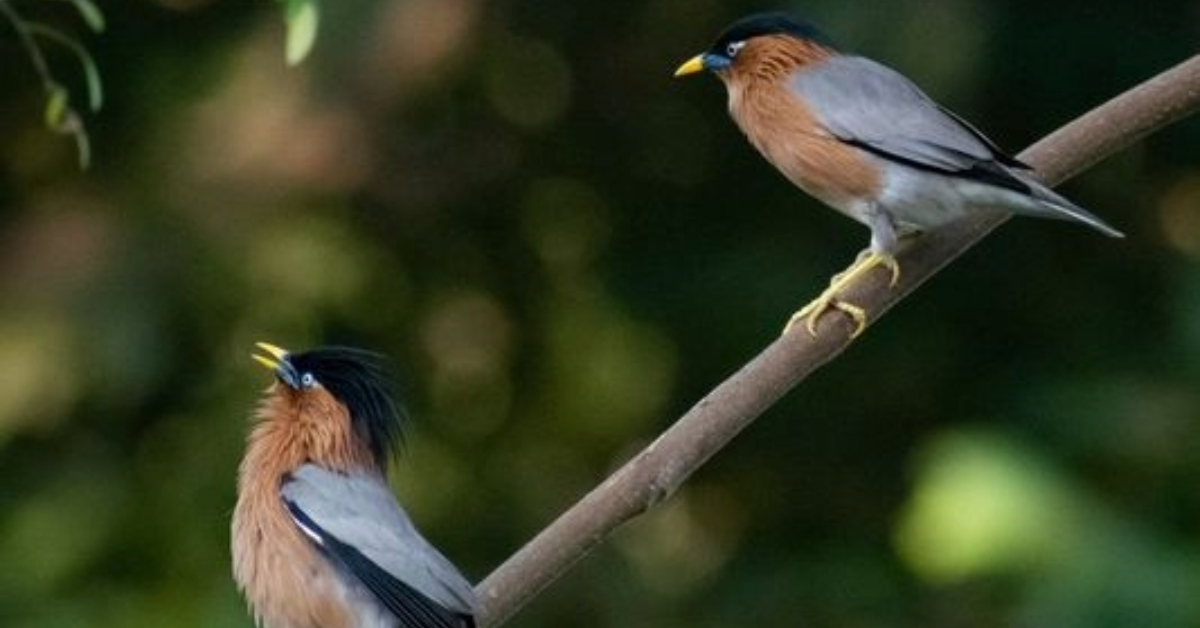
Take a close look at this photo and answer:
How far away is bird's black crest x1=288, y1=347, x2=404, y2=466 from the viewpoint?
638 cm

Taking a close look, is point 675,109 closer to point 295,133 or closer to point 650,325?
point 650,325

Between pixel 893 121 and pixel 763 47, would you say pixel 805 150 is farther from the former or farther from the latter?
pixel 763 47

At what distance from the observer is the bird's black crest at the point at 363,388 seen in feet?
20.9

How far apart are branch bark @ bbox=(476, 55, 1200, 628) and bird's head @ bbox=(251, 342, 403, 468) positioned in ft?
3.24

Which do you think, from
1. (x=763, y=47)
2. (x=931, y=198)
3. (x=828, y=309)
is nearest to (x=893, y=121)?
(x=931, y=198)

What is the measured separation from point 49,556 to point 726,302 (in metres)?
2.14

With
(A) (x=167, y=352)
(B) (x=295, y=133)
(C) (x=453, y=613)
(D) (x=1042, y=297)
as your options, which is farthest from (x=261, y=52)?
(C) (x=453, y=613)

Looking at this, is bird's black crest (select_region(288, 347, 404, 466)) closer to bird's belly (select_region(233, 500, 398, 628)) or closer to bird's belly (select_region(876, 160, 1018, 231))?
bird's belly (select_region(233, 500, 398, 628))

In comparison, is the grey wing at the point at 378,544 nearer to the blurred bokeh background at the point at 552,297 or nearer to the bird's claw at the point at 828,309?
the bird's claw at the point at 828,309

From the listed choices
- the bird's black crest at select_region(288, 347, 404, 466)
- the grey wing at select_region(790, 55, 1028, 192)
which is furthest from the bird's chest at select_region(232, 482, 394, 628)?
the grey wing at select_region(790, 55, 1028, 192)

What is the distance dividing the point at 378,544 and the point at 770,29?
181 centimetres

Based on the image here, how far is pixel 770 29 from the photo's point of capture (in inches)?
280

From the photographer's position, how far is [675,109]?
31.5ft

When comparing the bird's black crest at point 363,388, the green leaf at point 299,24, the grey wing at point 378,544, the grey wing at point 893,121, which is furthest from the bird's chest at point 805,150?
the green leaf at point 299,24
